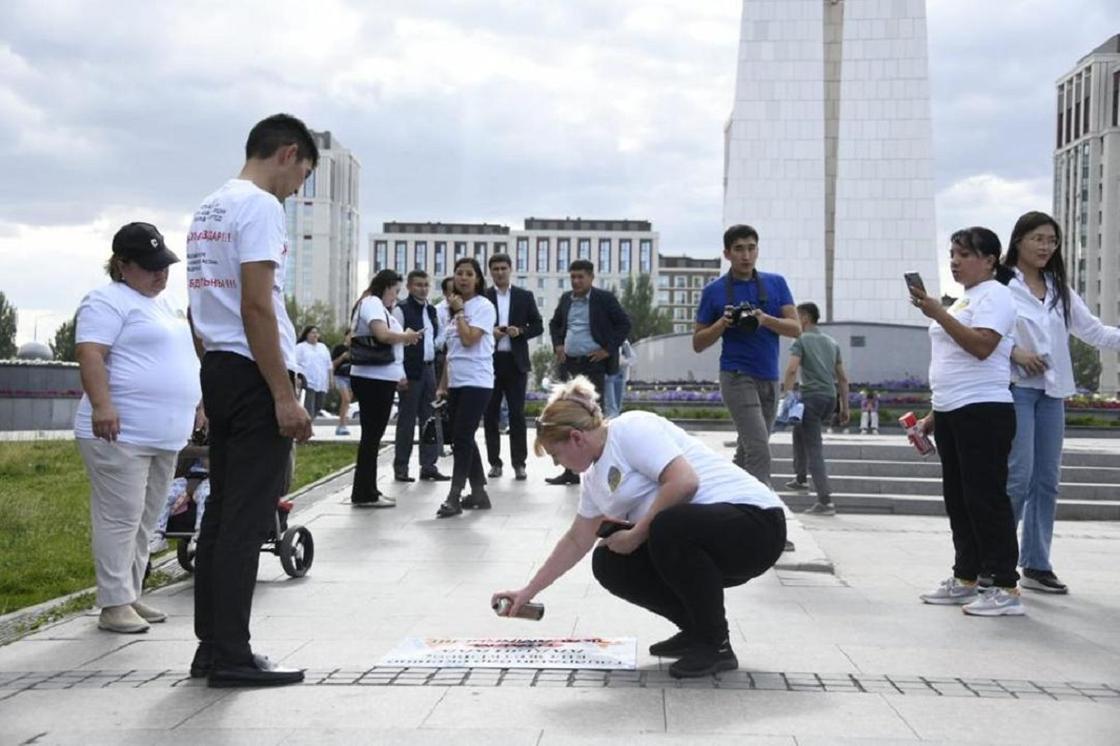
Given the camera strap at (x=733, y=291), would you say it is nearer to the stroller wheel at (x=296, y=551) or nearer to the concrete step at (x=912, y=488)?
the stroller wheel at (x=296, y=551)

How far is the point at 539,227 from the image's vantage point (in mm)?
163625

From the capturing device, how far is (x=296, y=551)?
7.43 metres

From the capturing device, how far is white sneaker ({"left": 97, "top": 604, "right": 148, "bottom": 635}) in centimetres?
576

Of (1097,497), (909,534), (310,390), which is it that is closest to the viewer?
(909,534)

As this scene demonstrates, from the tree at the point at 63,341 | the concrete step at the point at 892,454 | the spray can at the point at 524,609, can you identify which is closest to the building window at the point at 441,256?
the tree at the point at 63,341

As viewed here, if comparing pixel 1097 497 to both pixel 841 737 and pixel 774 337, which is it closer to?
pixel 774 337

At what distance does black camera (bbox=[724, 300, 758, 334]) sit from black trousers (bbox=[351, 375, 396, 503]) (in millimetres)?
3479

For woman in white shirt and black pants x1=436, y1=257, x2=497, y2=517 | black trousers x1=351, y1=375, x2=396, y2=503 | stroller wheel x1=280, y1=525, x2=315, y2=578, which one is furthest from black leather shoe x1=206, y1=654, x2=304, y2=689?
black trousers x1=351, y1=375, x2=396, y2=503

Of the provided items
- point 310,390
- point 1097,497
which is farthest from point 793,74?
point 1097,497

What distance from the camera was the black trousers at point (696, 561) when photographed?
477 cm

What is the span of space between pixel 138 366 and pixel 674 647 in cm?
269

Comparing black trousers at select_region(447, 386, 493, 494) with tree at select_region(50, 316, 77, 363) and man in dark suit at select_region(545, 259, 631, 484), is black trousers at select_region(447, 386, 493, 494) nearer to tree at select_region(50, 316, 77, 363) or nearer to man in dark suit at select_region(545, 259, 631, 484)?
man in dark suit at select_region(545, 259, 631, 484)

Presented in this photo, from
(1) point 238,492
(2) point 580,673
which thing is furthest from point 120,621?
(2) point 580,673

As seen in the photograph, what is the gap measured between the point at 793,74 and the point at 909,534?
32.6 meters
